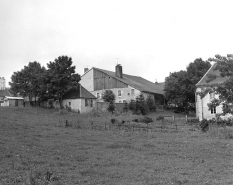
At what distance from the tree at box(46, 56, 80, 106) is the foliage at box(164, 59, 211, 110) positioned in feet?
69.5

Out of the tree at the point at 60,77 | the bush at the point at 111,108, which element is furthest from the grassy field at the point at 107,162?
the bush at the point at 111,108

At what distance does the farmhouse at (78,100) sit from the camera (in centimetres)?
5178

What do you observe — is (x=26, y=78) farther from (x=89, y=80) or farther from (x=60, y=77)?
(x=89, y=80)

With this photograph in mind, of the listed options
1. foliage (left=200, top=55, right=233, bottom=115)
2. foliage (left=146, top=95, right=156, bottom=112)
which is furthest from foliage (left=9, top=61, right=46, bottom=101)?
foliage (left=200, top=55, right=233, bottom=115)

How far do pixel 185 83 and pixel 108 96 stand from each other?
53.5 feet

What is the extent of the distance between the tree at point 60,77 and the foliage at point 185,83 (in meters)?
21.2

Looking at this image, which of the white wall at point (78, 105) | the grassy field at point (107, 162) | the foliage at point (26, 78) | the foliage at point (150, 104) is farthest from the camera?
the foliage at point (150, 104)

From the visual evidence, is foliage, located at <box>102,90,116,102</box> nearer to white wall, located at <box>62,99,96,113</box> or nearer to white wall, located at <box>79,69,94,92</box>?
white wall, located at <box>79,69,94,92</box>

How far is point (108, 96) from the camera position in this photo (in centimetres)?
6047

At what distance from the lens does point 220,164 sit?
14062 millimetres

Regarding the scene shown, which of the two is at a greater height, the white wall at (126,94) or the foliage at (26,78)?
the foliage at (26,78)

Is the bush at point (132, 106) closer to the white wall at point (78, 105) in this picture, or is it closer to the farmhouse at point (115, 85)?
the farmhouse at point (115, 85)

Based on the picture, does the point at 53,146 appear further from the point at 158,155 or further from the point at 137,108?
the point at 137,108

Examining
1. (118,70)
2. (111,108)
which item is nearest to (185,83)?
(118,70)
